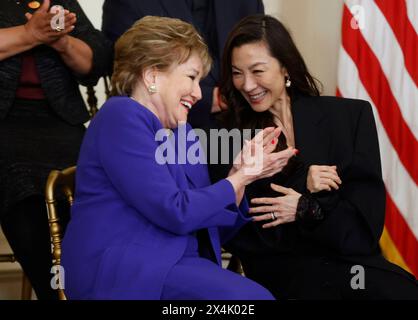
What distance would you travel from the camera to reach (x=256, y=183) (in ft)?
7.80

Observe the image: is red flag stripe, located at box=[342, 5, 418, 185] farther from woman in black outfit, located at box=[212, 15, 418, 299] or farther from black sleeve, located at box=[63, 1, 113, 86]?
black sleeve, located at box=[63, 1, 113, 86]

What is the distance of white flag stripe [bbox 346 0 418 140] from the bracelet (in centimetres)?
113

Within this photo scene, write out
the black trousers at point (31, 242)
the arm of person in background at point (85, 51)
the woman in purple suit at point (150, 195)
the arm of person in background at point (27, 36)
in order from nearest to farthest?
1. the woman in purple suit at point (150, 195)
2. the black trousers at point (31, 242)
3. the arm of person in background at point (27, 36)
4. the arm of person in background at point (85, 51)

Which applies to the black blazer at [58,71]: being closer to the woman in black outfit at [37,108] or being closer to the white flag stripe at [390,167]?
the woman in black outfit at [37,108]

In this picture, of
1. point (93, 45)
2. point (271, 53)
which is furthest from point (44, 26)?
point (271, 53)

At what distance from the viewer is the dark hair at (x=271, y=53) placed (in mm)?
2457

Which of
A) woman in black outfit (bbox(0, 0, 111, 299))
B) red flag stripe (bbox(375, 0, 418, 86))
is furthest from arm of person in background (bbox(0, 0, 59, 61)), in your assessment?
red flag stripe (bbox(375, 0, 418, 86))

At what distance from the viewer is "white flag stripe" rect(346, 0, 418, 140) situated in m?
3.18

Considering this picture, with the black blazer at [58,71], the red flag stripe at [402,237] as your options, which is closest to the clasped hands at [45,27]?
the black blazer at [58,71]

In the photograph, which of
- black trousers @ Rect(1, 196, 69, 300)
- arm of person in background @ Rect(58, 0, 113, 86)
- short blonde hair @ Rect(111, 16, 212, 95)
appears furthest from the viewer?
arm of person in background @ Rect(58, 0, 113, 86)

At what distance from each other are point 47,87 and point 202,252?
41.4 inches

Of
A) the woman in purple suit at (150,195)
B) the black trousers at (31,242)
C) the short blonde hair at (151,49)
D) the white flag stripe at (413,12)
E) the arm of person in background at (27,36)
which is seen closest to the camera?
the woman in purple suit at (150,195)

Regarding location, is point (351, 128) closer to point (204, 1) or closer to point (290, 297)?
point (290, 297)

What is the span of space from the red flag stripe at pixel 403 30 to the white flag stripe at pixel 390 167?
0.25m
